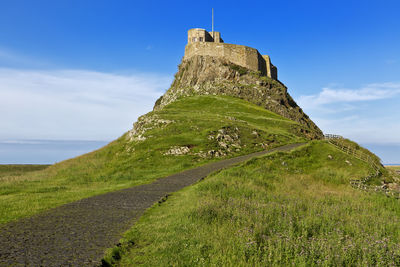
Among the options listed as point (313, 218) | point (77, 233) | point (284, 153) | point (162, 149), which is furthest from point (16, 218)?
point (284, 153)

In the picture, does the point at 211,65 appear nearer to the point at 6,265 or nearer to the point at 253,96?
the point at 253,96

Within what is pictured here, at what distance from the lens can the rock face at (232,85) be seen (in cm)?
7288

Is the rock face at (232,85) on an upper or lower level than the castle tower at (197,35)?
lower

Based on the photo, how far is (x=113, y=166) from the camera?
30125 millimetres

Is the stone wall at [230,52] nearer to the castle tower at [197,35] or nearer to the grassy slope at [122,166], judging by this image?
the castle tower at [197,35]

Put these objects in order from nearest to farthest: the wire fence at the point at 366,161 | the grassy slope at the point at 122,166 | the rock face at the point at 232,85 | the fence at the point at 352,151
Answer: the grassy slope at the point at 122,166 < the wire fence at the point at 366,161 < the fence at the point at 352,151 < the rock face at the point at 232,85

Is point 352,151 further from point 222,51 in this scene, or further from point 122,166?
point 222,51

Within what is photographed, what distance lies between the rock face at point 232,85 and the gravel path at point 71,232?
195ft

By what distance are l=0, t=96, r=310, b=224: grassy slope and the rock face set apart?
19.6 metres

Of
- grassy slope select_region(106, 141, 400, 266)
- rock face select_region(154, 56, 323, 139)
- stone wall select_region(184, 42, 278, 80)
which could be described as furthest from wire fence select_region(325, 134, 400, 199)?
stone wall select_region(184, 42, 278, 80)

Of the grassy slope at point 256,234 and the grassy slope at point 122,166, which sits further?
the grassy slope at point 122,166

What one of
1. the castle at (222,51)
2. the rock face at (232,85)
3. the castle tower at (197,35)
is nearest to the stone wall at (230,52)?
the castle at (222,51)

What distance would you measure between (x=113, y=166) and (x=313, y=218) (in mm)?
24490

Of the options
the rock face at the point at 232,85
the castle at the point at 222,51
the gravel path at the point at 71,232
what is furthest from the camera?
the castle at the point at 222,51
